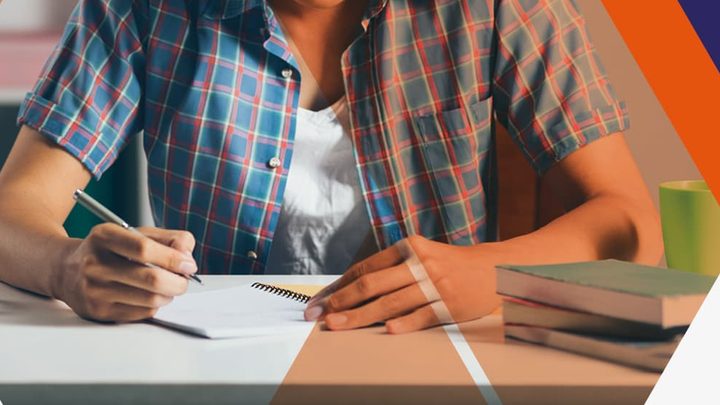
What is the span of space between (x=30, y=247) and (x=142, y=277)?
0.18 m

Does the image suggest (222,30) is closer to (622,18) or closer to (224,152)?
(224,152)

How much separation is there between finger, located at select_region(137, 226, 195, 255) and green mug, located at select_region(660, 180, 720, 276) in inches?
13.3

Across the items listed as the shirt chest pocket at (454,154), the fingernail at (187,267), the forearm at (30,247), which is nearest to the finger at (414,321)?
the fingernail at (187,267)

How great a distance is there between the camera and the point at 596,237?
0.77 m

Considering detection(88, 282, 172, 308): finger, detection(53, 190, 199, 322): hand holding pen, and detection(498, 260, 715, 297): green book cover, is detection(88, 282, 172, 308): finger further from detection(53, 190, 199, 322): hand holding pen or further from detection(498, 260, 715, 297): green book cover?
detection(498, 260, 715, 297): green book cover

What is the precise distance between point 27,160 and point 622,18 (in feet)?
1.94

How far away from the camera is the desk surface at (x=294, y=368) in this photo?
466mm

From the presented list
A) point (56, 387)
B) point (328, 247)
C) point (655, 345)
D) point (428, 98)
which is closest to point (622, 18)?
point (428, 98)

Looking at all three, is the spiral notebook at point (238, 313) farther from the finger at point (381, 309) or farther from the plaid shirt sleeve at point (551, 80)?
the plaid shirt sleeve at point (551, 80)

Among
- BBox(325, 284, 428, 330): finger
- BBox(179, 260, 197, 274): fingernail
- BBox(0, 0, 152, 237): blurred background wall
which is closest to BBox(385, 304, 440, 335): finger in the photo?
BBox(325, 284, 428, 330): finger

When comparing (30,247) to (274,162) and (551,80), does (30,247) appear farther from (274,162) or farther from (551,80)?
Answer: (551,80)
